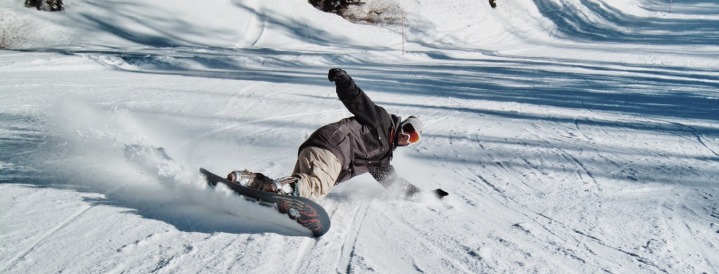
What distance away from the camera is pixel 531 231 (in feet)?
11.8

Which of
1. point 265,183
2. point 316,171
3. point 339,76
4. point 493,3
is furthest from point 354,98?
point 493,3

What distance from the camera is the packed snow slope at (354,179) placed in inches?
123

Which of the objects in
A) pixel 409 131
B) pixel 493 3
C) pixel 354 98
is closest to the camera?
pixel 354 98

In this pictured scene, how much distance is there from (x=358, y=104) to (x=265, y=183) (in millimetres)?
1004

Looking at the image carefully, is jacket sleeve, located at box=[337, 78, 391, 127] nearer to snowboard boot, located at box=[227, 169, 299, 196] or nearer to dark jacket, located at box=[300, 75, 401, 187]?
dark jacket, located at box=[300, 75, 401, 187]

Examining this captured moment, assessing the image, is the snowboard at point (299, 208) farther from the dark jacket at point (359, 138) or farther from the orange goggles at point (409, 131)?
the orange goggles at point (409, 131)

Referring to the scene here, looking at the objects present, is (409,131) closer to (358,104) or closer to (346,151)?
(358,104)

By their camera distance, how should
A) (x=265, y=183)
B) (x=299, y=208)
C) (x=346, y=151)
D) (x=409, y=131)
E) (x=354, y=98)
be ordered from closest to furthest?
(x=299, y=208) → (x=265, y=183) → (x=346, y=151) → (x=354, y=98) → (x=409, y=131)

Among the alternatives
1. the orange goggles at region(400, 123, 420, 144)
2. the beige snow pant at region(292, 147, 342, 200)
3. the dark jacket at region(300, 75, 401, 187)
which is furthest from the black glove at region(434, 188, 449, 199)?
the beige snow pant at region(292, 147, 342, 200)

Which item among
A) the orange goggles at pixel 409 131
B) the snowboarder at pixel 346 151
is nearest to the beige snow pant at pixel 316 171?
the snowboarder at pixel 346 151

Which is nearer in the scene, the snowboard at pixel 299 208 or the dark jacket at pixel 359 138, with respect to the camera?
the snowboard at pixel 299 208

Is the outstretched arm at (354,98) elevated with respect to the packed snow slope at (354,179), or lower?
elevated

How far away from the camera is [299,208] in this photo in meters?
3.26

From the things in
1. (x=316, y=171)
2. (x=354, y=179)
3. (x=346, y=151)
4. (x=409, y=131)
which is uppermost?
(x=409, y=131)
